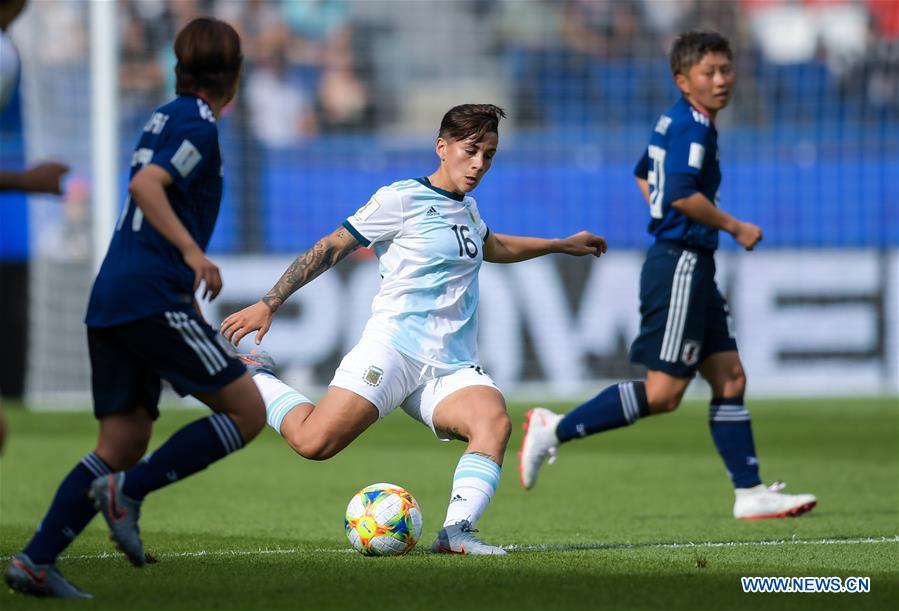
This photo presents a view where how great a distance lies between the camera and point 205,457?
4.83m

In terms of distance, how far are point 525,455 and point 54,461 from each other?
4.08m

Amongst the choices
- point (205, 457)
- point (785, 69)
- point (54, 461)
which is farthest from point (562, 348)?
point (205, 457)

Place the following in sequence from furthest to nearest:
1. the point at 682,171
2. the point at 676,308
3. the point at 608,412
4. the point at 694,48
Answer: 1. the point at 608,412
2. the point at 694,48
3. the point at 676,308
4. the point at 682,171

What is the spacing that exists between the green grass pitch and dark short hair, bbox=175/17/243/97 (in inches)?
63.9

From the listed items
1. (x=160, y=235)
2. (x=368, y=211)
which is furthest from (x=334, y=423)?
(x=160, y=235)

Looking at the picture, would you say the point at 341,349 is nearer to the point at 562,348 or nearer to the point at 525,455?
the point at 562,348

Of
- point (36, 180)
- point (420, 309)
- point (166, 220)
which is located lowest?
point (420, 309)

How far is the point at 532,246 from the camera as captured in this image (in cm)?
658

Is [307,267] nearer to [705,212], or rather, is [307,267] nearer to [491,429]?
[491,429]

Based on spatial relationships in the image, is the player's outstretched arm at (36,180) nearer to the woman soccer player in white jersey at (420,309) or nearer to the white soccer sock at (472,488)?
the woman soccer player in white jersey at (420,309)

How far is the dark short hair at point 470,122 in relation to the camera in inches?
238

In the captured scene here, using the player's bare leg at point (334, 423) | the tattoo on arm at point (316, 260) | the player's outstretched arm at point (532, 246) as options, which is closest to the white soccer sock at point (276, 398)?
the player's bare leg at point (334, 423)

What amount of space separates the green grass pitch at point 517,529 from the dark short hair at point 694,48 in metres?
2.23

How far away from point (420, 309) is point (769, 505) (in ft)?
7.28
